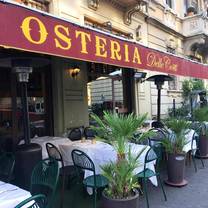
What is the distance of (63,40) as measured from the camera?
3814 mm

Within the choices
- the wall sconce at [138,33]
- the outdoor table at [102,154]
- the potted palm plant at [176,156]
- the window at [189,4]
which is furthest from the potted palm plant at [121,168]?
the window at [189,4]

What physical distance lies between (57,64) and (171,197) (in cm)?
498

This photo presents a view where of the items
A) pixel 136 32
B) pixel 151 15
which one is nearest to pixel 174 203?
pixel 136 32

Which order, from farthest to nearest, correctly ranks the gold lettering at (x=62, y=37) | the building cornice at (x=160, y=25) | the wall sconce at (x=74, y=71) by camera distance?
the building cornice at (x=160, y=25), the wall sconce at (x=74, y=71), the gold lettering at (x=62, y=37)

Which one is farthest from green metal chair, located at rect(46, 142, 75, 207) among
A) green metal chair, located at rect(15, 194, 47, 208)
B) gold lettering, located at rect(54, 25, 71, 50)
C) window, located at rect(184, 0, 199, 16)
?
window, located at rect(184, 0, 199, 16)

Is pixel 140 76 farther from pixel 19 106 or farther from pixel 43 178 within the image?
pixel 43 178

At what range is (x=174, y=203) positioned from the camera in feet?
15.7

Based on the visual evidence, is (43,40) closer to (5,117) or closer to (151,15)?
(5,117)

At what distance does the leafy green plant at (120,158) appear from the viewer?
3582 mm

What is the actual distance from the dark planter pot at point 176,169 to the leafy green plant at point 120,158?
1977 mm

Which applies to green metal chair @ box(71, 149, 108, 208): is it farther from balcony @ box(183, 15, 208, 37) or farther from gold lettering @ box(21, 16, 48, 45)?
balcony @ box(183, 15, 208, 37)

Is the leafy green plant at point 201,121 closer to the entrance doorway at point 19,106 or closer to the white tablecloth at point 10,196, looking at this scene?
the entrance doorway at point 19,106

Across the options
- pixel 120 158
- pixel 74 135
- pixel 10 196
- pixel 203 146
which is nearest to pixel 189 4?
pixel 203 146

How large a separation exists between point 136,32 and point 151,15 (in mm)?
1598
